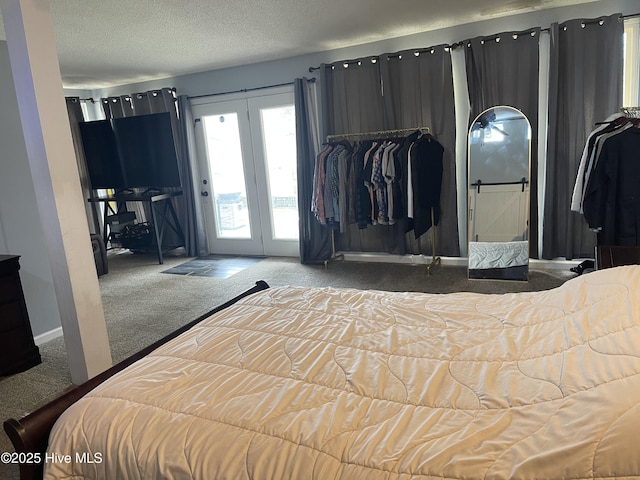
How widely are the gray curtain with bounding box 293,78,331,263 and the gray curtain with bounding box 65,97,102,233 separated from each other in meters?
2.96

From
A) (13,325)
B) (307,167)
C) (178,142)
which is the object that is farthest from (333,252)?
(13,325)

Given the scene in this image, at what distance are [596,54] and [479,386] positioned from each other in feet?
12.0

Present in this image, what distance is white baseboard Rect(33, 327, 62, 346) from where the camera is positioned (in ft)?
11.1

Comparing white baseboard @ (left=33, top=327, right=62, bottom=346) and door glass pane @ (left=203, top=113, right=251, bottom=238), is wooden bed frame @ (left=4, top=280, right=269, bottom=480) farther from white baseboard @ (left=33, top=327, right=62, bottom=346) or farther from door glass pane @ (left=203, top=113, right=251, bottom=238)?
door glass pane @ (left=203, top=113, right=251, bottom=238)

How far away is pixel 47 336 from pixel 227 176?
2.90m

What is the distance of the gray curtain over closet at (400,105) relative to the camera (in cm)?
434

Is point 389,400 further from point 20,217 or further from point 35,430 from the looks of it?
point 20,217

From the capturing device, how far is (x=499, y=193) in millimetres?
4168

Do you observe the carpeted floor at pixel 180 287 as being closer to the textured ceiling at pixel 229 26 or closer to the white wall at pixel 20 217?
the white wall at pixel 20 217

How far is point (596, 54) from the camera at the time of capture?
12.2 ft

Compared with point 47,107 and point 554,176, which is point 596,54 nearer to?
point 554,176

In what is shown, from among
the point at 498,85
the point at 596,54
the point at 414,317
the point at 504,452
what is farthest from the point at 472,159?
the point at 504,452

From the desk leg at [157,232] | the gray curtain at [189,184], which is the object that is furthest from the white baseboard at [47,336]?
the gray curtain at [189,184]

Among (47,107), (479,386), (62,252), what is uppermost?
(47,107)
